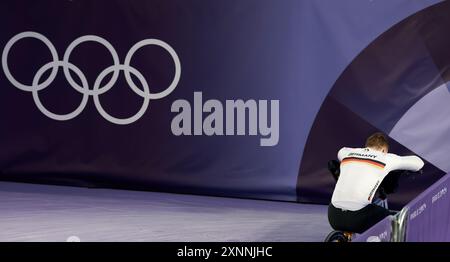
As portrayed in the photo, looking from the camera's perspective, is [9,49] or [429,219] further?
[9,49]

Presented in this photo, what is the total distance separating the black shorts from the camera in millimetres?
7195

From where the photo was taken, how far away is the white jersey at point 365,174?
7.35 meters

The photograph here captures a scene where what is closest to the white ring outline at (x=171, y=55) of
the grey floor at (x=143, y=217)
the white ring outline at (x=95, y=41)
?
the white ring outline at (x=95, y=41)

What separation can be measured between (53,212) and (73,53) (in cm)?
227

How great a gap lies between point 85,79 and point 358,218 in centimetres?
486

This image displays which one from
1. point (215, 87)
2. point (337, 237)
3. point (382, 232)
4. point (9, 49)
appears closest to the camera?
point (382, 232)

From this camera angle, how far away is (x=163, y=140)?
36.3 ft

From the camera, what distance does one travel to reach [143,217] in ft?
31.3

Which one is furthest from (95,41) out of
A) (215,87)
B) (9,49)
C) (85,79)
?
(215,87)

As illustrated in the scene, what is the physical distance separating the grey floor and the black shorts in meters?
1.30

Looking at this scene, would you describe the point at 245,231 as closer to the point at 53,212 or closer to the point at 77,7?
the point at 53,212

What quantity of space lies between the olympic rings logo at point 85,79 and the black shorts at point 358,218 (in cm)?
407

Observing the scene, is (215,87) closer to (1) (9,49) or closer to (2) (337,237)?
(1) (9,49)
